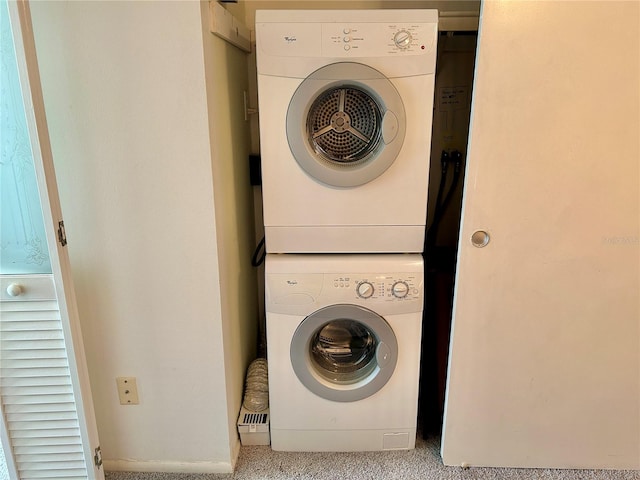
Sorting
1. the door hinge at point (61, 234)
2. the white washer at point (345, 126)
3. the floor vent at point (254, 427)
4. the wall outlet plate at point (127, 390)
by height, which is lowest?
the floor vent at point (254, 427)

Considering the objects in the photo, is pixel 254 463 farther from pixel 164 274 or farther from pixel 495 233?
pixel 495 233

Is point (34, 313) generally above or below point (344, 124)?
below

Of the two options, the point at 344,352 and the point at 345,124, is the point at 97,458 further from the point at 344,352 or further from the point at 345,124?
the point at 345,124

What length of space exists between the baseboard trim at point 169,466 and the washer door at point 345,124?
1.13 meters

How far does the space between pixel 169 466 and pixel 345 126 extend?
55.1 inches

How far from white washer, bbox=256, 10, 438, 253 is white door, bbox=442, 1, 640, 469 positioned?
192 mm

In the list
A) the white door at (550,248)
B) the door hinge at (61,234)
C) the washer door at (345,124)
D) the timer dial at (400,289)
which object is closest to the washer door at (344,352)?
the timer dial at (400,289)

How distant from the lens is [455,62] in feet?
6.14

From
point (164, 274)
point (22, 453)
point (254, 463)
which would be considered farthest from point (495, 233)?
point (22, 453)

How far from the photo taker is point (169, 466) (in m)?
1.67

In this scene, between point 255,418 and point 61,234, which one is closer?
point 61,234

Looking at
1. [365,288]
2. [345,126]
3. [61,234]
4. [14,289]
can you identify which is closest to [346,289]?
[365,288]

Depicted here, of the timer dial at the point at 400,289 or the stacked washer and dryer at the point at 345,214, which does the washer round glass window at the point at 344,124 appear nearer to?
the stacked washer and dryer at the point at 345,214

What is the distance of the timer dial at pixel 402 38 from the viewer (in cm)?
139
